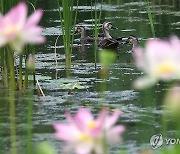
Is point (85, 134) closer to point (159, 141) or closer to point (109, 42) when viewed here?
point (159, 141)

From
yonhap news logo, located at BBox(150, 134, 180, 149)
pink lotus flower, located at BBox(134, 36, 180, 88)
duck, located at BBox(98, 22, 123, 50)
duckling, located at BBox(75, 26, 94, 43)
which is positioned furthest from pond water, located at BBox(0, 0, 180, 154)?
pink lotus flower, located at BBox(134, 36, 180, 88)

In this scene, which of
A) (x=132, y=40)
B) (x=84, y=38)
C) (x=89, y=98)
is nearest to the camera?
(x=89, y=98)

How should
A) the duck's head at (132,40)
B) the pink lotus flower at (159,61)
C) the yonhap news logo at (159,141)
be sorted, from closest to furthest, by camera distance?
the pink lotus flower at (159,61) → the yonhap news logo at (159,141) → the duck's head at (132,40)

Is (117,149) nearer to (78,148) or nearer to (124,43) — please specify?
(78,148)

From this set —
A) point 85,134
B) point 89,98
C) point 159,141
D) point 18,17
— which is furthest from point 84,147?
point 89,98

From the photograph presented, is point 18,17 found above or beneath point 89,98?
above

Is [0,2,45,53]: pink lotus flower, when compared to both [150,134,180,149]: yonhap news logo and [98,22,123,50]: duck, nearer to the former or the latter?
[150,134,180,149]: yonhap news logo

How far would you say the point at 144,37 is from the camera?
887 centimetres

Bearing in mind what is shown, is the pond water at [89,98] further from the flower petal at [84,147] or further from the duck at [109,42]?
the flower petal at [84,147]

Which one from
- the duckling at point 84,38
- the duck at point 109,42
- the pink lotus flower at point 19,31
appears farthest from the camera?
the duckling at point 84,38

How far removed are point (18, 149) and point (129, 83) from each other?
2.35 meters

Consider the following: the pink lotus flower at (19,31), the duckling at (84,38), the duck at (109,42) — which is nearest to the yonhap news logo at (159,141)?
the pink lotus flower at (19,31)

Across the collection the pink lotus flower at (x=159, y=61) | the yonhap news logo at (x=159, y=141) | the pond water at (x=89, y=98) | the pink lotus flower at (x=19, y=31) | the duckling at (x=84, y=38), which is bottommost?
the yonhap news logo at (x=159, y=141)

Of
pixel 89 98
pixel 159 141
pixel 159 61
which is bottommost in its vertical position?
pixel 159 141
